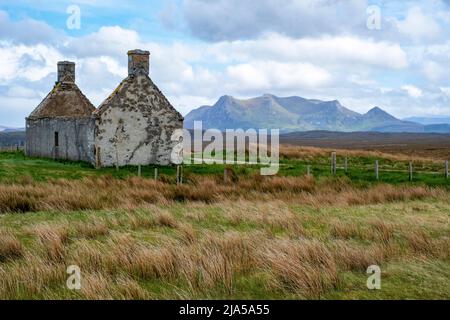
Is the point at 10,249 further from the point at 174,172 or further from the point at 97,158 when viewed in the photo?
the point at 97,158

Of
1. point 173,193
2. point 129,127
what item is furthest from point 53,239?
point 129,127

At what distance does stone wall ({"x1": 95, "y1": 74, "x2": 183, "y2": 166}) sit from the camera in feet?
93.8

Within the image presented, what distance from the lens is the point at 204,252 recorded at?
8.51 metres

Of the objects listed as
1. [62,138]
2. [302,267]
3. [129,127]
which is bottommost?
[302,267]

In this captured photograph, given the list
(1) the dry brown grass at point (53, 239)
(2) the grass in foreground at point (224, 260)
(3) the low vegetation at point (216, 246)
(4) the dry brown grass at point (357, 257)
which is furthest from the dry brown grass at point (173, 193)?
(4) the dry brown grass at point (357, 257)

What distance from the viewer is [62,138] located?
106 feet

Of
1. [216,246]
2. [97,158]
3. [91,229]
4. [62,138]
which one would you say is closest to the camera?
[216,246]

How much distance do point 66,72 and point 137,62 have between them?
9642 mm

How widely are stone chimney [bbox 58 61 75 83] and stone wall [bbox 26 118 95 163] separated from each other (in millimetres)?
3483

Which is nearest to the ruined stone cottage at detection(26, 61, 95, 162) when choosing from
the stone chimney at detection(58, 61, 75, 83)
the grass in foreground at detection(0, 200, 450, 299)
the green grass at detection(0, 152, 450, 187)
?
the stone chimney at detection(58, 61, 75, 83)

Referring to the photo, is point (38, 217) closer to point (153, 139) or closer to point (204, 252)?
point (204, 252)

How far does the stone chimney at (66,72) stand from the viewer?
120 ft

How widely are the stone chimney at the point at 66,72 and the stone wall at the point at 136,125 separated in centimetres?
924

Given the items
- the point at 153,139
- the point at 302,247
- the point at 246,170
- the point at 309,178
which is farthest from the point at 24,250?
the point at 153,139
